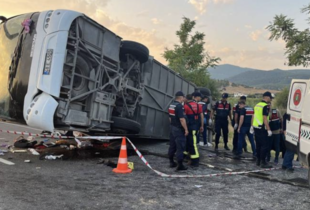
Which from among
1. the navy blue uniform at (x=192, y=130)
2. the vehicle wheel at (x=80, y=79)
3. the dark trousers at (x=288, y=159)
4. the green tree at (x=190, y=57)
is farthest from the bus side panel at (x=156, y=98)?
the green tree at (x=190, y=57)

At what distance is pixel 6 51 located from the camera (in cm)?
541

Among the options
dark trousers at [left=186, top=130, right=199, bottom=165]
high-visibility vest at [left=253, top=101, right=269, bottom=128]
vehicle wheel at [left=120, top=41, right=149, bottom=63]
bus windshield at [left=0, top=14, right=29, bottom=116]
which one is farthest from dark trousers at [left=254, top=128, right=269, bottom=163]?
bus windshield at [left=0, top=14, right=29, bottom=116]

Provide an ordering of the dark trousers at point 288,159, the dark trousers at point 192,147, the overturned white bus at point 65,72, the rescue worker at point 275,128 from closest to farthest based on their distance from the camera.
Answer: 1. the overturned white bus at point 65,72
2. the dark trousers at point 288,159
3. the dark trousers at point 192,147
4. the rescue worker at point 275,128

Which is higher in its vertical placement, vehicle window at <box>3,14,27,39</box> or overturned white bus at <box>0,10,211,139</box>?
vehicle window at <box>3,14,27,39</box>

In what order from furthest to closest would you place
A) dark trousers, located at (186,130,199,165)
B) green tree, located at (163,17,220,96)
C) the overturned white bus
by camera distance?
1. green tree, located at (163,17,220,96)
2. dark trousers, located at (186,130,199,165)
3. the overturned white bus

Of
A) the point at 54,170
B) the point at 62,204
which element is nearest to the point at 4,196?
the point at 62,204

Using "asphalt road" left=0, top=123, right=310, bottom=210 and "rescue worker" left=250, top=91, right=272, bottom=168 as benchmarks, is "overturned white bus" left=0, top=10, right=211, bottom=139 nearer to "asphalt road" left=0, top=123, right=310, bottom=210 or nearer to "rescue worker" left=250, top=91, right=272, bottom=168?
"asphalt road" left=0, top=123, right=310, bottom=210

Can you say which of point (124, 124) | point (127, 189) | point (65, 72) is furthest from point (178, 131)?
point (65, 72)

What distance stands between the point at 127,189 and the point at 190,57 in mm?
22157

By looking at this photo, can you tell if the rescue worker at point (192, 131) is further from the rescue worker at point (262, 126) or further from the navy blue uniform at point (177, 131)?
the rescue worker at point (262, 126)

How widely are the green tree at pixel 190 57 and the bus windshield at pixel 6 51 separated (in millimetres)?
19660

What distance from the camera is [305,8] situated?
38.6ft

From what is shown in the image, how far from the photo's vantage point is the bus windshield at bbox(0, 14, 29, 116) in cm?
529

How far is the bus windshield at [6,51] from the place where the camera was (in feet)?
17.4
